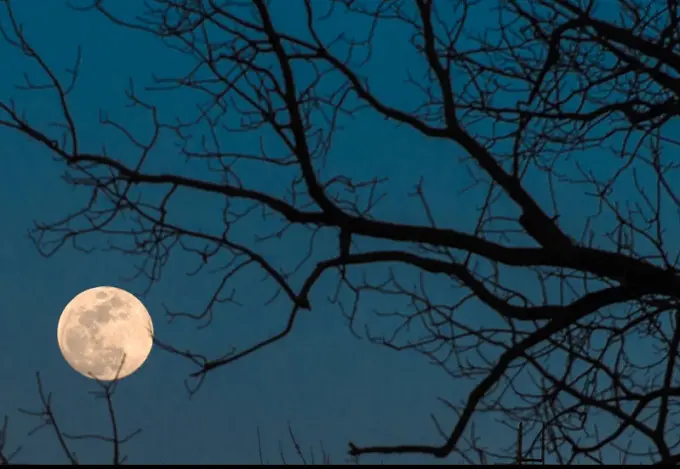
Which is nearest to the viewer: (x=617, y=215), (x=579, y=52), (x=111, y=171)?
(x=617, y=215)

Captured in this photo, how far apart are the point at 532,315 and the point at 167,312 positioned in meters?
1.87

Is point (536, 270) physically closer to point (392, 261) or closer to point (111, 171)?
point (392, 261)

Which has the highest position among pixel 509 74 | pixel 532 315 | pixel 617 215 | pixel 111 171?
pixel 509 74

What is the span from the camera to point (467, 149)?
16.5ft

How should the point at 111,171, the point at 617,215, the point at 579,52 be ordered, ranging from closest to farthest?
the point at 617,215 → the point at 111,171 → the point at 579,52

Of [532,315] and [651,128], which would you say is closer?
[532,315]

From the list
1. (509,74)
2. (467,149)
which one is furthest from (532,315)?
(509,74)

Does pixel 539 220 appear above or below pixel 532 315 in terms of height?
above

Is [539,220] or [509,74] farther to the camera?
[509,74]

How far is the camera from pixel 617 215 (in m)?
4.45

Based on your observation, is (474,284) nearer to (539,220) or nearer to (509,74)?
(539,220)

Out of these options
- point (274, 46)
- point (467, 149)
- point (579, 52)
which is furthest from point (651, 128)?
point (274, 46)

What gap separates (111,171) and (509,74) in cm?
232

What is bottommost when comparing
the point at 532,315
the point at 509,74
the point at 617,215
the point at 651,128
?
the point at 532,315
